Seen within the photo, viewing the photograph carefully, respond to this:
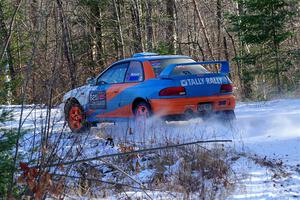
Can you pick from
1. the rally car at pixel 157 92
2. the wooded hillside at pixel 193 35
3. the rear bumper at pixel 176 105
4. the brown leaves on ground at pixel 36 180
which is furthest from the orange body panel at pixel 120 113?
the brown leaves on ground at pixel 36 180

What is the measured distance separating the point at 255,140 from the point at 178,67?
228 centimetres

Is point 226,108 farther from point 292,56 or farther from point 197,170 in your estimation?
point 292,56

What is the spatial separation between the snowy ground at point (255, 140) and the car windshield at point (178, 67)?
1040mm

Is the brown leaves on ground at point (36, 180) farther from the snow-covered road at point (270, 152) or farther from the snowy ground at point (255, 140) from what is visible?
the snow-covered road at point (270, 152)

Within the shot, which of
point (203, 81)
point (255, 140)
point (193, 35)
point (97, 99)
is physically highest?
point (193, 35)

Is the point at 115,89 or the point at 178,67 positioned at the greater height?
the point at 178,67

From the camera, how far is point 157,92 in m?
10.7

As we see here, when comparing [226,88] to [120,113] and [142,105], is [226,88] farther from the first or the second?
[120,113]

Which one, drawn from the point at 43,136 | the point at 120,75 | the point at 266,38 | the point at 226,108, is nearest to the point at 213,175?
the point at 43,136

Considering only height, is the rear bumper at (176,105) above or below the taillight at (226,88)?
below

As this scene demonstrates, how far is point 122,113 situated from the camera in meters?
11.7

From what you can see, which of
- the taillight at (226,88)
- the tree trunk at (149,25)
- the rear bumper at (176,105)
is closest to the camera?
the rear bumper at (176,105)

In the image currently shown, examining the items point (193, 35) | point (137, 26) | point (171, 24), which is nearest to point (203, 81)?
point (137, 26)

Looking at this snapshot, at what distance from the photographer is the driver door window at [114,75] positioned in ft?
39.0
